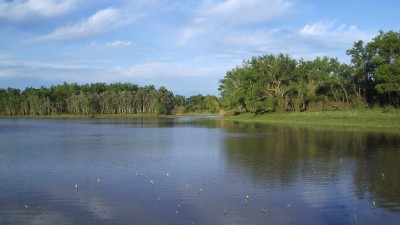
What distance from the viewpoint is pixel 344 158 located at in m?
24.4

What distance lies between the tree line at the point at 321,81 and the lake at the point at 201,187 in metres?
35.9

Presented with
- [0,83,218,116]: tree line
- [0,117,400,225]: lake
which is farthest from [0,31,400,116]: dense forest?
[0,83,218,116]: tree line

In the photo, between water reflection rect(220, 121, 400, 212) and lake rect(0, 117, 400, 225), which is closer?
lake rect(0, 117, 400, 225)

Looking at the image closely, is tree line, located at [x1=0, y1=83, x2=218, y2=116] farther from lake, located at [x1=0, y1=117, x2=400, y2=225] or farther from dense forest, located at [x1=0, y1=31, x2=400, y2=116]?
lake, located at [x1=0, y1=117, x2=400, y2=225]

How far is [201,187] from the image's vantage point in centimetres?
1623

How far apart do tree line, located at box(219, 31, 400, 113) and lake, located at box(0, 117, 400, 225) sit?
1415 inches

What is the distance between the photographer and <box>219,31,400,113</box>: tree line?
196ft

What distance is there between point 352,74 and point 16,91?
139 m

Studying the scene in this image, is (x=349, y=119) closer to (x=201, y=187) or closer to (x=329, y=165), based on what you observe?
(x=329, y=165)

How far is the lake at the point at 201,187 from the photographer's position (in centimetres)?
1212

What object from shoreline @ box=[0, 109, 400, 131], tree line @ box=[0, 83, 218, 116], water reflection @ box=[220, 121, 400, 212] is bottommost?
water reflection @ box=[220, 121, 400, 212]

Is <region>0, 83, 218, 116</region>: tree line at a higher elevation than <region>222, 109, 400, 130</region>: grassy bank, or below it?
higher

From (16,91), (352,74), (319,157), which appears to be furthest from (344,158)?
(16,91)

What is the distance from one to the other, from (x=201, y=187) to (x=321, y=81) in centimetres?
6264
